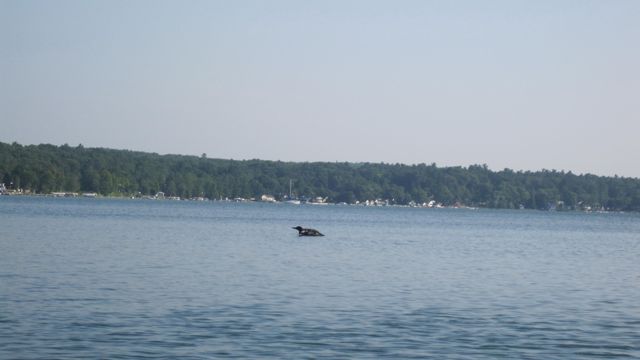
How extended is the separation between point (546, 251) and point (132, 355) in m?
40.0

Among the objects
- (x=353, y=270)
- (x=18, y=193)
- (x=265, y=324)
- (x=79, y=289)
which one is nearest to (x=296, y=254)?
(x=353, y=270)

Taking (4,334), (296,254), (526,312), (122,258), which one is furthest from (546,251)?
(4,334)

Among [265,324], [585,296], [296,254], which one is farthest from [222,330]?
[296,254]

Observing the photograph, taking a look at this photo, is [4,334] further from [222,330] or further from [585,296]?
[585,296]

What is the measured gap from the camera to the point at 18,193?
195125 mm

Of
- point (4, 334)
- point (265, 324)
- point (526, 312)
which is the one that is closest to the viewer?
point (4, 334)

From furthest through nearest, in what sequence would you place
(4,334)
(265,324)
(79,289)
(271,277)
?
(271,277), (79,289), (265,324), (4,334)

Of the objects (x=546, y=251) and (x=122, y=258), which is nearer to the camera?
(x=122, y=258)

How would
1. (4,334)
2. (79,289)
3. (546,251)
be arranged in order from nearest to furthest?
(4,334), (79,289), (546,251)

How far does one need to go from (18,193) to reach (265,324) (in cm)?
18189

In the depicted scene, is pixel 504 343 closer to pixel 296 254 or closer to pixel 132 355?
pixel 132 355

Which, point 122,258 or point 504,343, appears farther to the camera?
point 122,258

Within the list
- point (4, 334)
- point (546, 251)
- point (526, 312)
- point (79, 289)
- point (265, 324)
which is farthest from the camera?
point (546, 251)

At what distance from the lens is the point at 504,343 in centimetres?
2011
